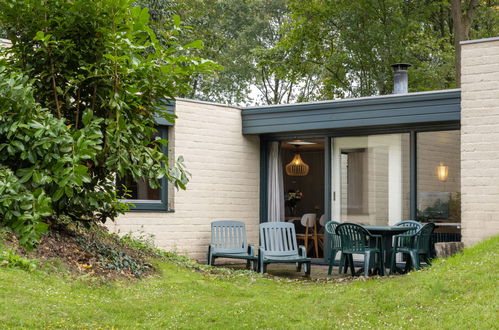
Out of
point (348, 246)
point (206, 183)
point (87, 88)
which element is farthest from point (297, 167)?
point (87, 88)

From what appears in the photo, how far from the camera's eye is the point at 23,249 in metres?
6.61

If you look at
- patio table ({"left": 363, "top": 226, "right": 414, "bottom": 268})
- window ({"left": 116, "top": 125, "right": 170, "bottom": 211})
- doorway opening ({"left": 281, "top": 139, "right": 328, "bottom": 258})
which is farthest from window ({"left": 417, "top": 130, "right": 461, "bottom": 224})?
doorway opening ({"left": 281, "top": 139, "right": 328, "bottom": 258})

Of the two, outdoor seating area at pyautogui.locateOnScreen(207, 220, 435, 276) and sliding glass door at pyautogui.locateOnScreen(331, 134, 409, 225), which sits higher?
sliding glass door at pyautogui.locateOnScreen(331, 134, 409, 225)

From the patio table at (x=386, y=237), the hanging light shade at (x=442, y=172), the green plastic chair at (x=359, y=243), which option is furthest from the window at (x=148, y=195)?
the hanging light shade at (x=442, y=172)

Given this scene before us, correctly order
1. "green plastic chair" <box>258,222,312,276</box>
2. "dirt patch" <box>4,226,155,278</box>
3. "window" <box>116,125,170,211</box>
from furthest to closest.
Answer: "window" <box>116,125,170,211</box> → "green plastic chair" <box>258,222,312,276</box> → "dirt patch" <box>4,226,155,278</box>

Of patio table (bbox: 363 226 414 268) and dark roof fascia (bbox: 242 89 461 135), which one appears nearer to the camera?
patio table (bbox: 363 226 414 268)

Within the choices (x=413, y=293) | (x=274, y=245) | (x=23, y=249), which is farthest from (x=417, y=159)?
(x=23, y=249)

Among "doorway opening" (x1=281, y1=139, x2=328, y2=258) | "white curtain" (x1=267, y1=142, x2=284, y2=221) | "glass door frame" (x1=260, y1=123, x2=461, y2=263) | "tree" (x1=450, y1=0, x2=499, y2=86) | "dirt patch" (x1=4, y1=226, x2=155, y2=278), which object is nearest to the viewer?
"dirt patch" (x1=4, y1=226, x2=155, y2=278)

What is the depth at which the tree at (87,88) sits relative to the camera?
6.63 m

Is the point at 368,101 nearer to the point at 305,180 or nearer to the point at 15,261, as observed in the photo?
the point at 15,261

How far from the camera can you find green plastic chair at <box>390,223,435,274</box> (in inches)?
360

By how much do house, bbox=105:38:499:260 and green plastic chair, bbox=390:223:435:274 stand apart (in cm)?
46

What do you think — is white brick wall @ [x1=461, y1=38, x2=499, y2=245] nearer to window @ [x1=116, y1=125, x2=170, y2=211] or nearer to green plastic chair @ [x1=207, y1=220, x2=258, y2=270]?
green plastic chair @ [x1=207, y1=220, x2=258, y2=270]

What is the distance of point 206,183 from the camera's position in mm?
11789
